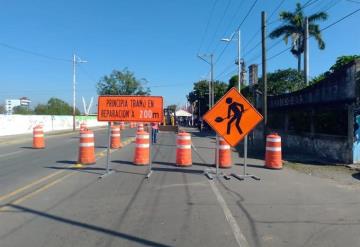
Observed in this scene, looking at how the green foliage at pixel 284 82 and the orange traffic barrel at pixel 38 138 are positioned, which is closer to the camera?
the orange traffic barrel at pixel 38 138

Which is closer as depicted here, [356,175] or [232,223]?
[232,223]

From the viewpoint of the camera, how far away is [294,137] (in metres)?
24.4

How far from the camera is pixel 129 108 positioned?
13.4 metres

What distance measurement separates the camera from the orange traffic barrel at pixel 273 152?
562 inches

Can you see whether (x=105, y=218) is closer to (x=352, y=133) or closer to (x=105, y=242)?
(x=105, y=242)

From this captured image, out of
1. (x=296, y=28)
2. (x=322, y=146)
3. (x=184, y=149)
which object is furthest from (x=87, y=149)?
(x=296, y=28)

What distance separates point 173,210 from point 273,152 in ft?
23.7

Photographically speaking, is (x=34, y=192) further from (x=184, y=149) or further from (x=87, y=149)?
(x=184, y=149)

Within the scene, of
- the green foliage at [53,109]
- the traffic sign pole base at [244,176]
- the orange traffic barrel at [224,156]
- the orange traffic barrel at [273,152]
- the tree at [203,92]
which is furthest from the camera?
the green foliage at [53,109]

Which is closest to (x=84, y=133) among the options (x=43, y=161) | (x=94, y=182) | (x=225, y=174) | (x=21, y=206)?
(x=43, y=161)

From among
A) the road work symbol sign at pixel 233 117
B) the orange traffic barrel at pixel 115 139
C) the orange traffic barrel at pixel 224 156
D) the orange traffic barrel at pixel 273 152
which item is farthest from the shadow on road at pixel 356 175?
the orange traffic barrel at pixel 115 139

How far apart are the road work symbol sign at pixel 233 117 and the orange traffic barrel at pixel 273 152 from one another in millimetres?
2079

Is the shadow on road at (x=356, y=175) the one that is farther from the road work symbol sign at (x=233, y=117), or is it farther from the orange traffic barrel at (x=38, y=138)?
the orange traffic barrel at (x=38, y=138)

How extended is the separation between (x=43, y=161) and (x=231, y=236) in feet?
37.8
